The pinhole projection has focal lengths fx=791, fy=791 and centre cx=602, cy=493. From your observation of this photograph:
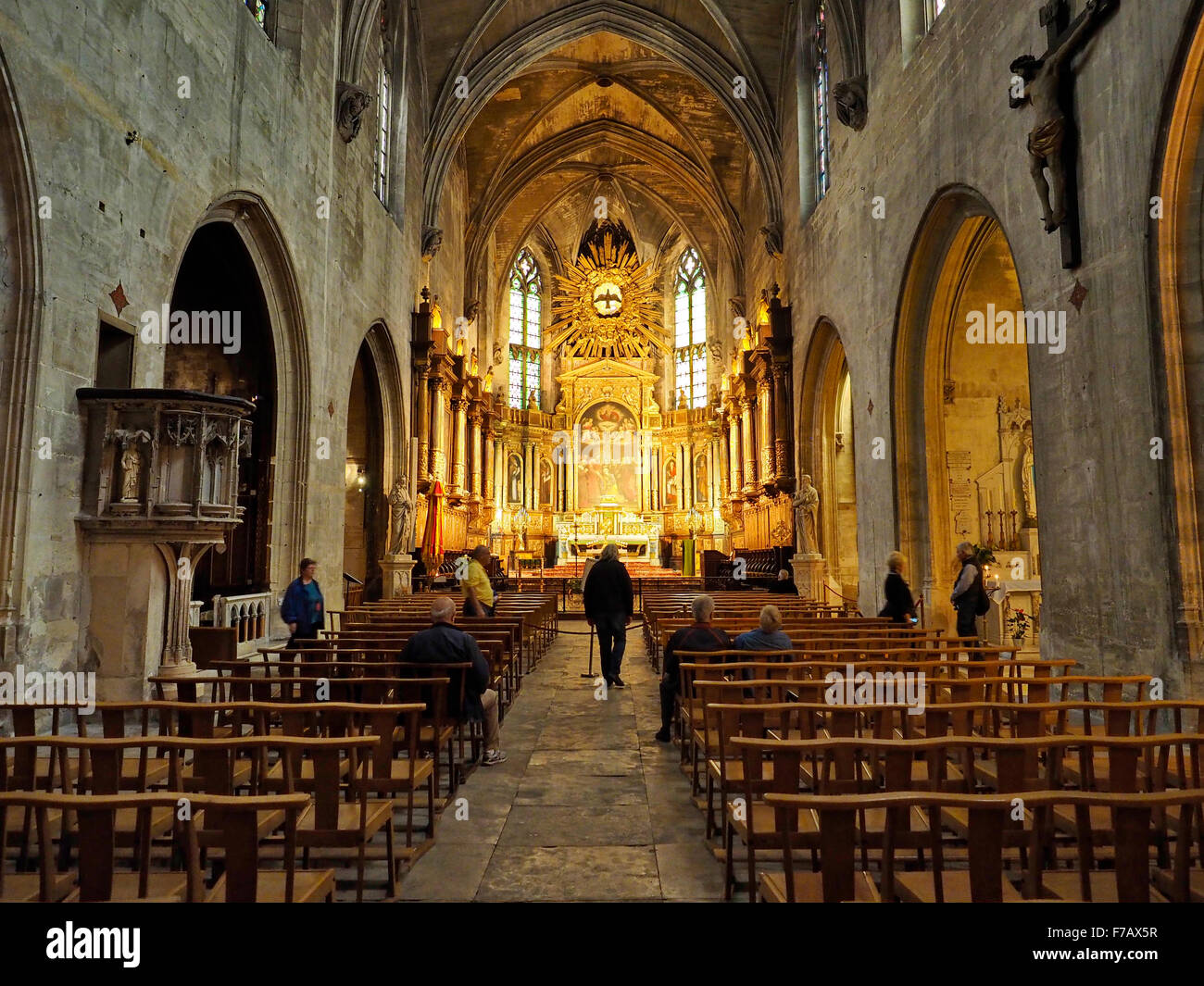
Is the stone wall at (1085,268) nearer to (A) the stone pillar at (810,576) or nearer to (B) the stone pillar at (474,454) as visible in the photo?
(A) the stone pillar at (810,576)

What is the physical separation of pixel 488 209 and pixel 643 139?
5.30 meters

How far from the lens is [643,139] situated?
80.4 feet

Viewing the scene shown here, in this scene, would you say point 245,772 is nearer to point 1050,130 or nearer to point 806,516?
point 1050,130

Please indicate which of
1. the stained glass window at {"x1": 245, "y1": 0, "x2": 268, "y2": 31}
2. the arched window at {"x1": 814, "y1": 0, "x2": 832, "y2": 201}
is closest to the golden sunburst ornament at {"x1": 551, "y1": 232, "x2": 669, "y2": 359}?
the arched window at {"x1": 814, "y1": 0, "x2": 832, "y2": 201}

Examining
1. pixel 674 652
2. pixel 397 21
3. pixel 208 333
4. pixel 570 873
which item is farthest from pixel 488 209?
pixel 570 873

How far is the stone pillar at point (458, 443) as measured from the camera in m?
21.3

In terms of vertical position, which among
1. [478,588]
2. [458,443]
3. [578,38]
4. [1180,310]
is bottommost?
[478,588]

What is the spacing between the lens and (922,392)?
443 inches

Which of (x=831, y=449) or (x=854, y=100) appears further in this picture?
(x=831, y=449)

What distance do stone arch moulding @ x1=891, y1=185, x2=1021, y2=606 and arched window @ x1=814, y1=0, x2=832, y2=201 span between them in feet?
16.1

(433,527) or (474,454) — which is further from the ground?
(474,454)

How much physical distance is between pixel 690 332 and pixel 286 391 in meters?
20.6

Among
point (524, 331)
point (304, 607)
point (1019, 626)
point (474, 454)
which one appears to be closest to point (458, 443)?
point (474, 454)

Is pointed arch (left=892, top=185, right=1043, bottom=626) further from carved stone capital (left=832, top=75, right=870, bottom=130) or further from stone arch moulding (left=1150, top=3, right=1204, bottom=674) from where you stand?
stone arch moulding (left=1150, top=3, right=1204, bottom=674)
